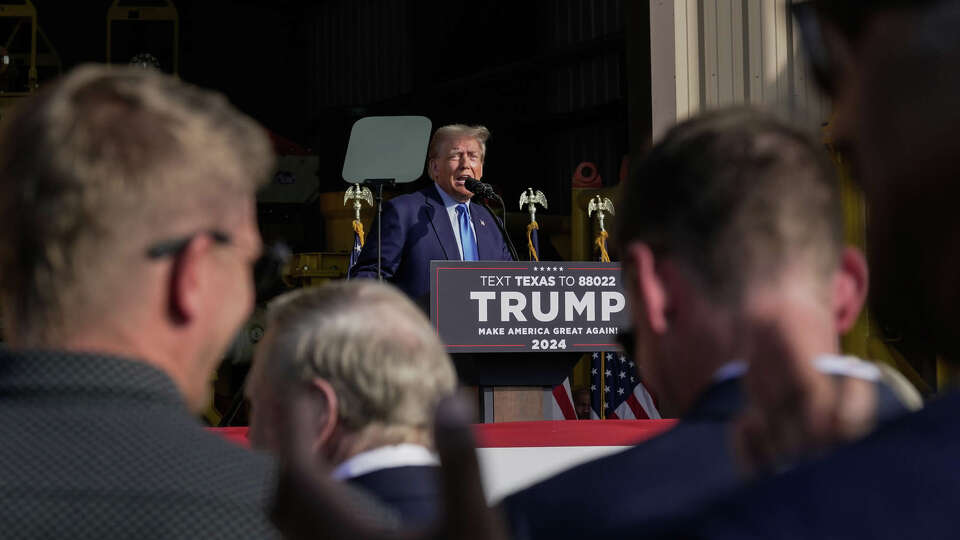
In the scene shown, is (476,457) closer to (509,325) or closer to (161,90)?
(161,90)

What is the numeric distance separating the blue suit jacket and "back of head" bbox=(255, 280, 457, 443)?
361 cm

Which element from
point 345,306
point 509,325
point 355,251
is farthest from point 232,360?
point 345,306

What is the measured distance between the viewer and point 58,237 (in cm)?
94

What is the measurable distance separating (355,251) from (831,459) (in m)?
5.89

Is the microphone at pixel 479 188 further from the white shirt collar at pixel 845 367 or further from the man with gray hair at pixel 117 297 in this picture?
the white shirt collar at pixel 845 367

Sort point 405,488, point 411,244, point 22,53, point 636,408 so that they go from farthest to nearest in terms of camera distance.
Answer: point 22,53 < point 636,408 < point 411,244 < point 405,488

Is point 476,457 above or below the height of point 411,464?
above

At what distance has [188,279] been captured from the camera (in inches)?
37.8

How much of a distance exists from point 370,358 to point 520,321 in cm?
321

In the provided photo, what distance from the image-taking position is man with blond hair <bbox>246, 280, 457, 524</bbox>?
49.2 inches

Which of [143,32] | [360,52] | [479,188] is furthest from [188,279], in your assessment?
[360,52]

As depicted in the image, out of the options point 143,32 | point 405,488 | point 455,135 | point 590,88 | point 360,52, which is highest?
point 360,52

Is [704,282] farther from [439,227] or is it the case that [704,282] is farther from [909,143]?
[439,227]

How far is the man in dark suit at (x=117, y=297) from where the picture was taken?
0.92 meters
